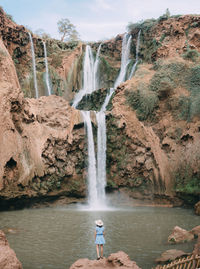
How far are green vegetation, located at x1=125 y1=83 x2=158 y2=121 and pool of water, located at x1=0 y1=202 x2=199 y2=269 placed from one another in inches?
288

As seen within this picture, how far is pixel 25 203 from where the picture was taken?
1714 cm

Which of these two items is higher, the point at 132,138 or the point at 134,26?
the point at 134,26

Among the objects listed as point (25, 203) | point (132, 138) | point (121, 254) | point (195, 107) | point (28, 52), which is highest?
point (28, 52)

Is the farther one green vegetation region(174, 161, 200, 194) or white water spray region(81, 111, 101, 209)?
white water spray region(81, 111, 101, 209)

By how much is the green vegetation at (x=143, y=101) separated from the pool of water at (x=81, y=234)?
732cm

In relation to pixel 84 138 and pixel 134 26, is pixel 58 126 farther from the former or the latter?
pixel 134 26

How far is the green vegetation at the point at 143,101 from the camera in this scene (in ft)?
68.2

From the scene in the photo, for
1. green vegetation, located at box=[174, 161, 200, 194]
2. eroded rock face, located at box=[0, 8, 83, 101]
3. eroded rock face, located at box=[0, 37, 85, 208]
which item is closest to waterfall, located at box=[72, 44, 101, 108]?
eroded rock face, located at box=[0, 8, 83, 101]

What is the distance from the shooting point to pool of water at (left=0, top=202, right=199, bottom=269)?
830 centimetres

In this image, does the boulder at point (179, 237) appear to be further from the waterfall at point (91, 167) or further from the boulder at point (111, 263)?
the waterfall at point (91, 167)

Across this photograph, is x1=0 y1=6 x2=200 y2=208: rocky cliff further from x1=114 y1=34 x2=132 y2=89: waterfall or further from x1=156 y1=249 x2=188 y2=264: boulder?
x1=156 y1=249 x2=188 y2=264: boulder

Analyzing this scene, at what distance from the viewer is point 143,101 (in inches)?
822

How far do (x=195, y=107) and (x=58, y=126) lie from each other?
30.3ft

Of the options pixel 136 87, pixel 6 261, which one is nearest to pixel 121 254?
pixel 6 261
